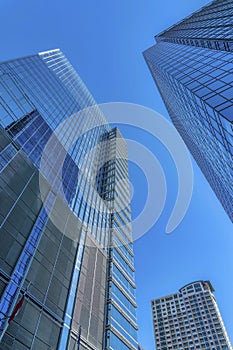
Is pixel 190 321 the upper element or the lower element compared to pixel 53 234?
upper

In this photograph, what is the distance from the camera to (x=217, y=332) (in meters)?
121

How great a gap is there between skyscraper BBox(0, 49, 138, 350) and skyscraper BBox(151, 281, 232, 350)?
9793 cm

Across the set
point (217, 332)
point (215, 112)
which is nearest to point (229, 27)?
point (215, 112)

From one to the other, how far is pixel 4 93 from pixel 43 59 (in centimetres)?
3298

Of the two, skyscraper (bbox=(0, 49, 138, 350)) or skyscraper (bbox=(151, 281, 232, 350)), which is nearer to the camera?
skyscraper (bbox=(0, 49, 138, 350))

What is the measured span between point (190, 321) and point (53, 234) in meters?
128

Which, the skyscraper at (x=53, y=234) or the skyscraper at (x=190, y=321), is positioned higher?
the skyscraper at (x=190, y=321)

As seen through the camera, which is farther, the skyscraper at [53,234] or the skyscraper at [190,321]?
the skyscraper at [190,321]

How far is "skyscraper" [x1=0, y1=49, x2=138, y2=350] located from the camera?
22.0m

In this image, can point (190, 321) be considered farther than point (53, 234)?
Yes

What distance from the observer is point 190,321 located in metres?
129

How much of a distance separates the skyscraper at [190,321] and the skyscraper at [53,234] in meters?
97.9

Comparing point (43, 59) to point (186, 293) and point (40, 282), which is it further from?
point (186, 293)

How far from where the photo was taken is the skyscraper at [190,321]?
12036 cm
